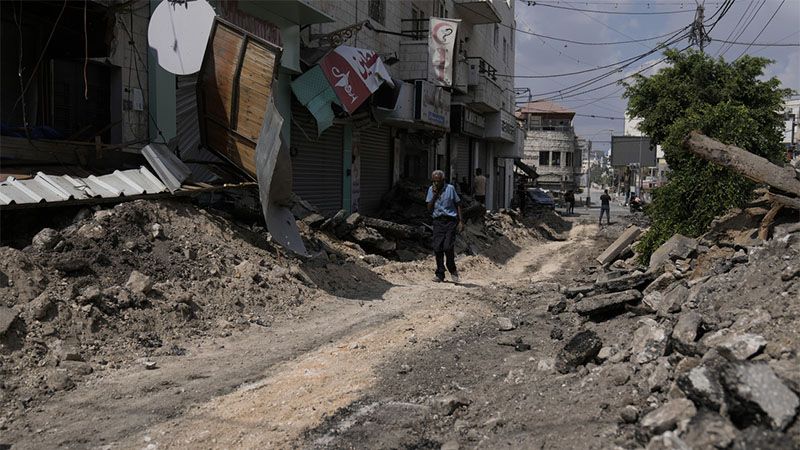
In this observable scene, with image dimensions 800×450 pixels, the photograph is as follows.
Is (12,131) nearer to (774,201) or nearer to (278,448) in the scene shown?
(278,448)

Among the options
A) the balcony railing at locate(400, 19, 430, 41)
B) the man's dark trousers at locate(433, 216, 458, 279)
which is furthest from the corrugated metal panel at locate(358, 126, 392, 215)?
the man's dark trousers at locate(433, 216, 458, 279)

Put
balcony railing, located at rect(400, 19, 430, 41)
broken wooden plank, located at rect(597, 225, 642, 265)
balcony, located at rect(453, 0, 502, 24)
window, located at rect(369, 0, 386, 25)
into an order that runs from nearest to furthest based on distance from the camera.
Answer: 1. broken wooden plank, located at rect(597, 225, 642, 265)
2. window, located at rect(369, 0, 386, 25)
3. balcony railing, located at rect(400, 19, 430, 41)
4. balcony, located at rect(453, 0, 502, 24)

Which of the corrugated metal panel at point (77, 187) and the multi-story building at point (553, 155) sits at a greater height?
the multi-story building at point (553, 155)

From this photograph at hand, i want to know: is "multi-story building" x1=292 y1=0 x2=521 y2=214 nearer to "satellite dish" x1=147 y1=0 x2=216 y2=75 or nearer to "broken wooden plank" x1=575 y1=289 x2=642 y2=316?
"satellite dish" x1=147 y1=0 x2=216 y2=75

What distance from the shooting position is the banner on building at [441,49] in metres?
19.4

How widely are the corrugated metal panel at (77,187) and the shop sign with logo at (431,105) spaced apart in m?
11.0

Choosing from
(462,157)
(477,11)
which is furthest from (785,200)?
(462,157)

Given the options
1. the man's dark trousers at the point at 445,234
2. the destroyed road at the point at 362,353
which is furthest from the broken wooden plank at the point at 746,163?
the man's dark trousers at the point at 445,234

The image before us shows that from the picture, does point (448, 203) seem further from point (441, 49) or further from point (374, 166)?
point (441, 49)

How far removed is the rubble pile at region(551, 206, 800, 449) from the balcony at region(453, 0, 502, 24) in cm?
1973

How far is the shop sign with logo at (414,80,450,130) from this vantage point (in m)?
18.9

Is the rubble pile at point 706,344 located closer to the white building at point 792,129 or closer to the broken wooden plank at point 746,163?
the broken wooden plank at point 746,163

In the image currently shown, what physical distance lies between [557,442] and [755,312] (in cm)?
194

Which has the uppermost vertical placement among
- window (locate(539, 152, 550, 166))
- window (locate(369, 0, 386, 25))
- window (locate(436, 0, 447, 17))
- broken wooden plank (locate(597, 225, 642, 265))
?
window (locate(436, 0, 447, 17))
